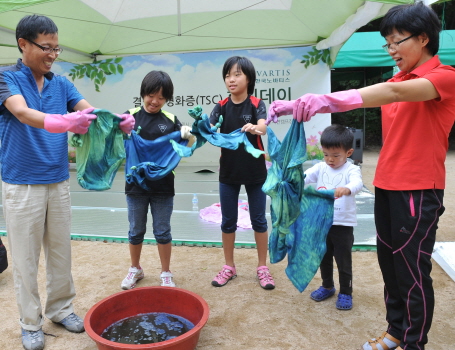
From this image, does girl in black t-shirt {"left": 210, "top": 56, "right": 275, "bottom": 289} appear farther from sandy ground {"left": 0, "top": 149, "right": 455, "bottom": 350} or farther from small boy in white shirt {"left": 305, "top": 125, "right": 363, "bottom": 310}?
small boy in white shirt {"left": 305, "top": 125, "right": 363, "bottom": 310}

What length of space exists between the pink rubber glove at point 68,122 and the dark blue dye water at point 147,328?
3.42ft

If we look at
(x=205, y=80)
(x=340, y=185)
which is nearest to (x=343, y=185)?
(x=340, y=185)

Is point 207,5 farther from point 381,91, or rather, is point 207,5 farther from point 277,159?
point 381,91

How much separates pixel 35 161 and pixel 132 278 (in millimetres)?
1129

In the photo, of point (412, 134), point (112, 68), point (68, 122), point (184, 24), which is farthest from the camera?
point (112, 68)

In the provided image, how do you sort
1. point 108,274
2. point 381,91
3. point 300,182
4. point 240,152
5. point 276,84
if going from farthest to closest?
point 276,84 < point 108,274 < point 240,152 < point 300,182 < point 381,91

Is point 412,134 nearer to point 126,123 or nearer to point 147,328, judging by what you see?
point 126,123

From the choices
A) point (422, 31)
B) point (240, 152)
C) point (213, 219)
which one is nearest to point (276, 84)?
point (213, 219)

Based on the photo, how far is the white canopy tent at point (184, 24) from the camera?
5.38 m

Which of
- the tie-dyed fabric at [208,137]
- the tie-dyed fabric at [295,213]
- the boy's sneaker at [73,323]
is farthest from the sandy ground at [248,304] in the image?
the tie-dyed fabric at [208,137]

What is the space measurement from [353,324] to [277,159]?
3.40 feet

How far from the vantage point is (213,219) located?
12.9 ft

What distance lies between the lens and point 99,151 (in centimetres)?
206

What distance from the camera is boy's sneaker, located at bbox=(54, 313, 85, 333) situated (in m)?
2.09
